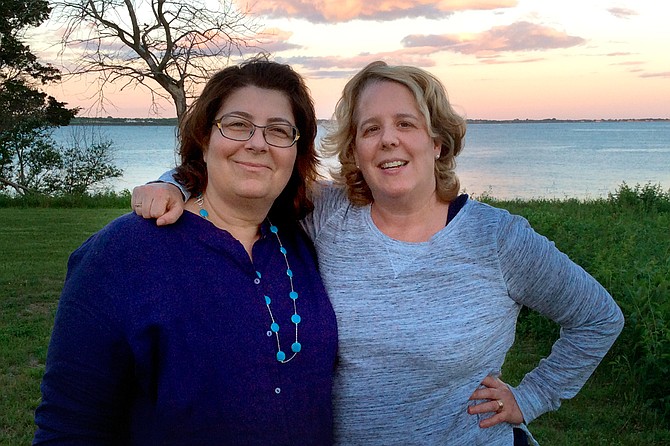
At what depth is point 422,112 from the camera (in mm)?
2701

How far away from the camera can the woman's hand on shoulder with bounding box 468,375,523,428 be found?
259 cm

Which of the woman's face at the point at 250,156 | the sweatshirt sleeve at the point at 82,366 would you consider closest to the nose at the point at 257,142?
the woman's face at the point at 250,156

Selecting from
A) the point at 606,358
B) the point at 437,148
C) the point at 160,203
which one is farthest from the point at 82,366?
the point at 606,358

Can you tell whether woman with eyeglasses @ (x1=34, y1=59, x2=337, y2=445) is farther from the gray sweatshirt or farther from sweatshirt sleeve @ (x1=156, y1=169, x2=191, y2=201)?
the gray sweatshirt

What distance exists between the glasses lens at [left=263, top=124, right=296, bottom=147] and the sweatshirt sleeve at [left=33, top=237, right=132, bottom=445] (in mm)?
711

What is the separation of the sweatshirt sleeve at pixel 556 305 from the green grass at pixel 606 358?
202 cm

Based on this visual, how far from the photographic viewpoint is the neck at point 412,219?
8.87 feet

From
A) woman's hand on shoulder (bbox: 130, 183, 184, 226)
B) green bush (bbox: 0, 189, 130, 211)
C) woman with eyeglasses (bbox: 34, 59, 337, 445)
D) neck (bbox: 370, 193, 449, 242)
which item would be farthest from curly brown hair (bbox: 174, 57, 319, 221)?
green bush (bbox: 0, 189, 130, 211)

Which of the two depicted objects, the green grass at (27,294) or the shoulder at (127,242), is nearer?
the shoulder at (127,242)

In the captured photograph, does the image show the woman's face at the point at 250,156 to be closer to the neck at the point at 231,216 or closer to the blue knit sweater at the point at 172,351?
the neck at the point at 231,216

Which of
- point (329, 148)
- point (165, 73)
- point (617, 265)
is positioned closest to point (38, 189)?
point (165, 73)

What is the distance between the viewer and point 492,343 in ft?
8.55

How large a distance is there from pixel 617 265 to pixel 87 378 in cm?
541

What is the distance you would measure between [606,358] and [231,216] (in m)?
4.15
